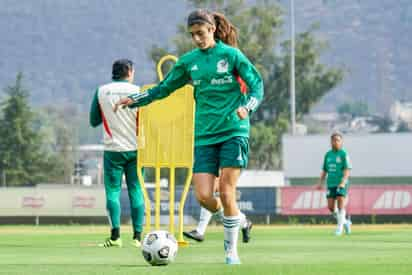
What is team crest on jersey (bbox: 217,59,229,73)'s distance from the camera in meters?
9.97

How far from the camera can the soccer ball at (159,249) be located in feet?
32.7

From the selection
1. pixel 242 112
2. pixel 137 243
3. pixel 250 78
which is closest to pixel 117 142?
pixel 137 243

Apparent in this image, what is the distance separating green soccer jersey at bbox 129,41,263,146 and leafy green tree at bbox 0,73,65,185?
2665 inches

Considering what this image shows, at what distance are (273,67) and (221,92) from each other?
3410 inches

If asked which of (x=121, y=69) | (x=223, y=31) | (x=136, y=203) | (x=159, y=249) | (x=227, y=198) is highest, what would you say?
(x=223, y=31)

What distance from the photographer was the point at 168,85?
1053 centimetres

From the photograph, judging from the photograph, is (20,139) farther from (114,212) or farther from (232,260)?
(232,260)

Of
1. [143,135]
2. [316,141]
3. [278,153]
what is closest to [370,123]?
[278,153]

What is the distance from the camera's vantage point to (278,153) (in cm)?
9450

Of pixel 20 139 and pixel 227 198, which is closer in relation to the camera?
pixel 227 198

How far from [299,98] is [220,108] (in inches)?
3275

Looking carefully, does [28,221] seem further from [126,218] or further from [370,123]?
[370,123]

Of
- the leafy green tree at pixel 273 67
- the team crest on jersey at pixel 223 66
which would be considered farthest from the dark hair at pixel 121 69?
the leafy green tree at pixel 273 67

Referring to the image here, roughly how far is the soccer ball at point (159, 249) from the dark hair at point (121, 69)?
3.86m
